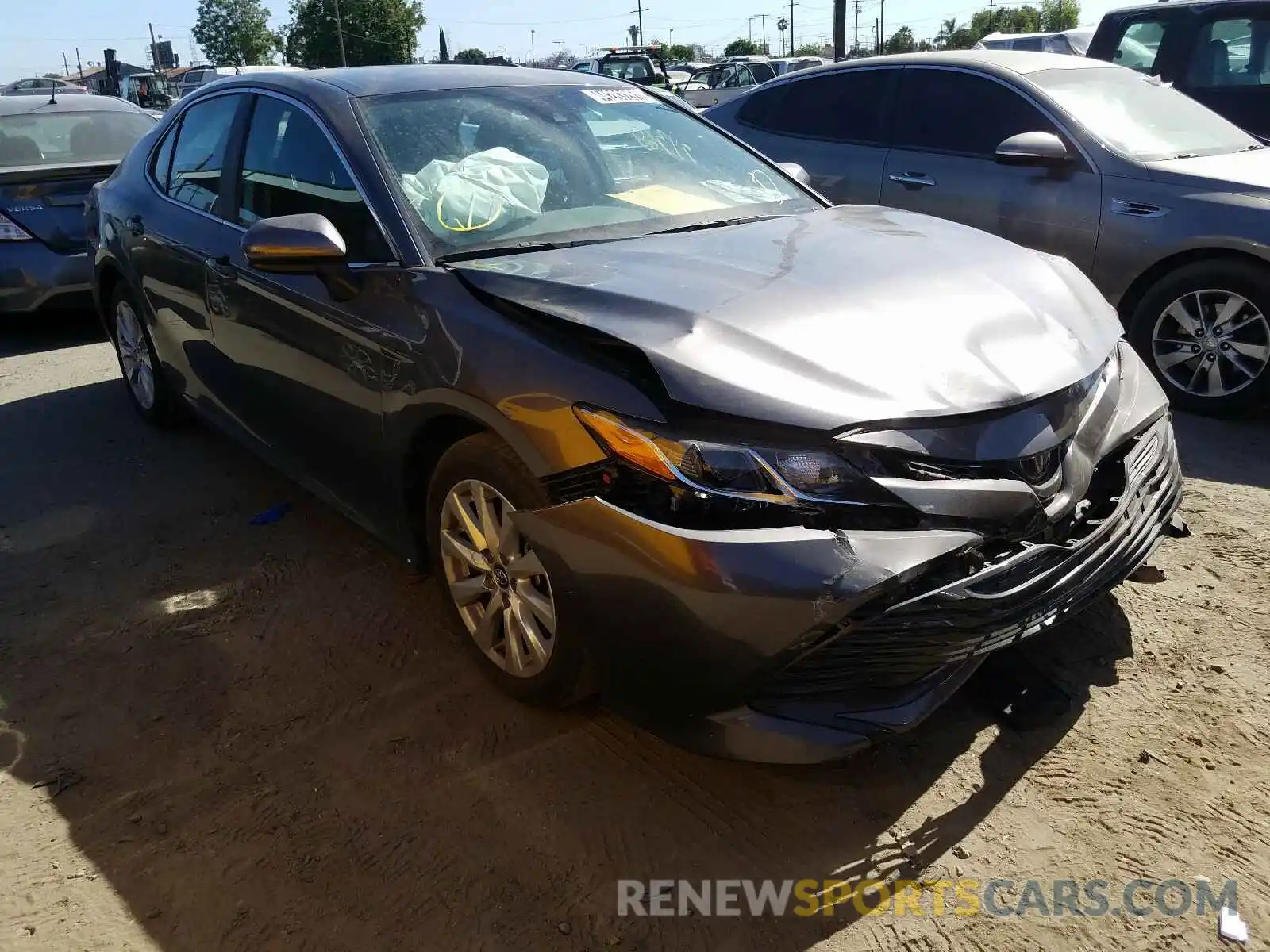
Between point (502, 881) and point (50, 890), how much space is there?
1.02 m

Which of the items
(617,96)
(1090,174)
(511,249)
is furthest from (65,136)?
(1090,174)

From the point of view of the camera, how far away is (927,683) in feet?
7.63

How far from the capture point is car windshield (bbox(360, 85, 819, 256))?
125 inches

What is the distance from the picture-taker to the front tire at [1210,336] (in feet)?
15.6

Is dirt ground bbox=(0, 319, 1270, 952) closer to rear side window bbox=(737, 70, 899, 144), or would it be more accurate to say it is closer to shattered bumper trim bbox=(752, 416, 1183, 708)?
shattered bumper trim bbox=(752, 416, 1183, 708)

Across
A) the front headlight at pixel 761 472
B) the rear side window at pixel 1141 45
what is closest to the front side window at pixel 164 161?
the front headlight at pixel 761 472

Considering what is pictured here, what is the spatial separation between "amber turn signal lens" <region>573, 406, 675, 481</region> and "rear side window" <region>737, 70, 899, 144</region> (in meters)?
4.50

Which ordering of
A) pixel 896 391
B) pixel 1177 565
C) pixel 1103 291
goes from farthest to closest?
1. pixel 1103 291
2. pixel 1177 565
3. pixel 896 391

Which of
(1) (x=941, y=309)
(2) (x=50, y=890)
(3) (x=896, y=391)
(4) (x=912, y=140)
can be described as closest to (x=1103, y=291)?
(4) (x=912, y=140)

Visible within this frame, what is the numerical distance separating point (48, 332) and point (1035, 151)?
22.8ft

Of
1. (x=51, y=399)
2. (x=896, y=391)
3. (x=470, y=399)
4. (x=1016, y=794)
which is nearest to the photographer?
(x=896, y=391)

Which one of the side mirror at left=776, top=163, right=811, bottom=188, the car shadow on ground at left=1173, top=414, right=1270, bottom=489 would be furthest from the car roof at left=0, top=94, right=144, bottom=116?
the car shadow on ground at left=1173, top=414, right=1270, bottom=489

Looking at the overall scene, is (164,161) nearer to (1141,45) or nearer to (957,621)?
(957,621)

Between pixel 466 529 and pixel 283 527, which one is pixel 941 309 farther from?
pixel 283 527
